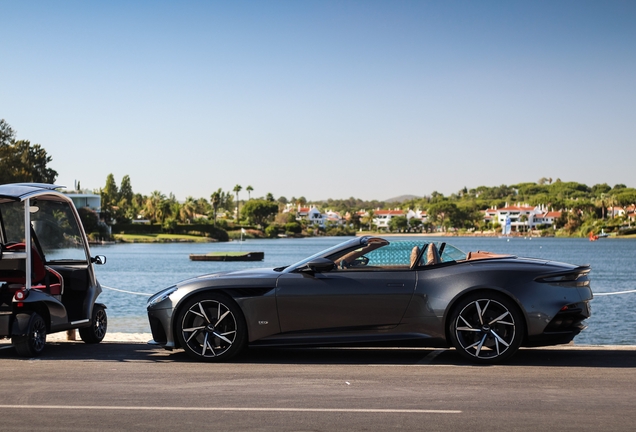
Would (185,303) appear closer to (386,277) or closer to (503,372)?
(386,277)

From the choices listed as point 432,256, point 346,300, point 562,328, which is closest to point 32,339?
point 346,300

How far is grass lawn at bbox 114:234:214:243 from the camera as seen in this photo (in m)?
168

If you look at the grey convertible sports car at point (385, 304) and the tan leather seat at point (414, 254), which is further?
the tan leather seat at point (414, 254)

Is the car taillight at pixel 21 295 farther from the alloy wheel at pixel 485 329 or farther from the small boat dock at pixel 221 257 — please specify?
the small boat dock at pixel 221 257

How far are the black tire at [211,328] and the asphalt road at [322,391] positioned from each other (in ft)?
0.60

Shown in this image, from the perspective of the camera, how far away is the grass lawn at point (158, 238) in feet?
552

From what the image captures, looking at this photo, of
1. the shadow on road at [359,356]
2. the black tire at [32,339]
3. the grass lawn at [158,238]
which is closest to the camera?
the shadow on road at [359,356]

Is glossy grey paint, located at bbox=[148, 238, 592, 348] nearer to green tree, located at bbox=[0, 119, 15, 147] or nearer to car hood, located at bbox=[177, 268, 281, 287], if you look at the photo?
car hood, located at bbox=[177, 268, 281, 287]

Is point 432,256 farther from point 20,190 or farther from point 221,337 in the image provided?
point 20,190

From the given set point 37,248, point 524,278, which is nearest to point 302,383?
point 524,278

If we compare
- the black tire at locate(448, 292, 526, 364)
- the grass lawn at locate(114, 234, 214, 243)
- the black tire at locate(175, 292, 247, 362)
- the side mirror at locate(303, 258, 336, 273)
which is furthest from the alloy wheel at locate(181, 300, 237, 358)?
the grass lawn at locate(114, 234, 214, 243)

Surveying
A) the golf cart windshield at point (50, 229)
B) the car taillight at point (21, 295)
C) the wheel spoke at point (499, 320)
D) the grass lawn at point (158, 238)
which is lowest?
the grass lawn at point (158, 238)

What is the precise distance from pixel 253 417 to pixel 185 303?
301cm

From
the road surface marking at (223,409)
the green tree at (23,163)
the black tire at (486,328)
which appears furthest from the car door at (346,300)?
the green tree at (23,163)
